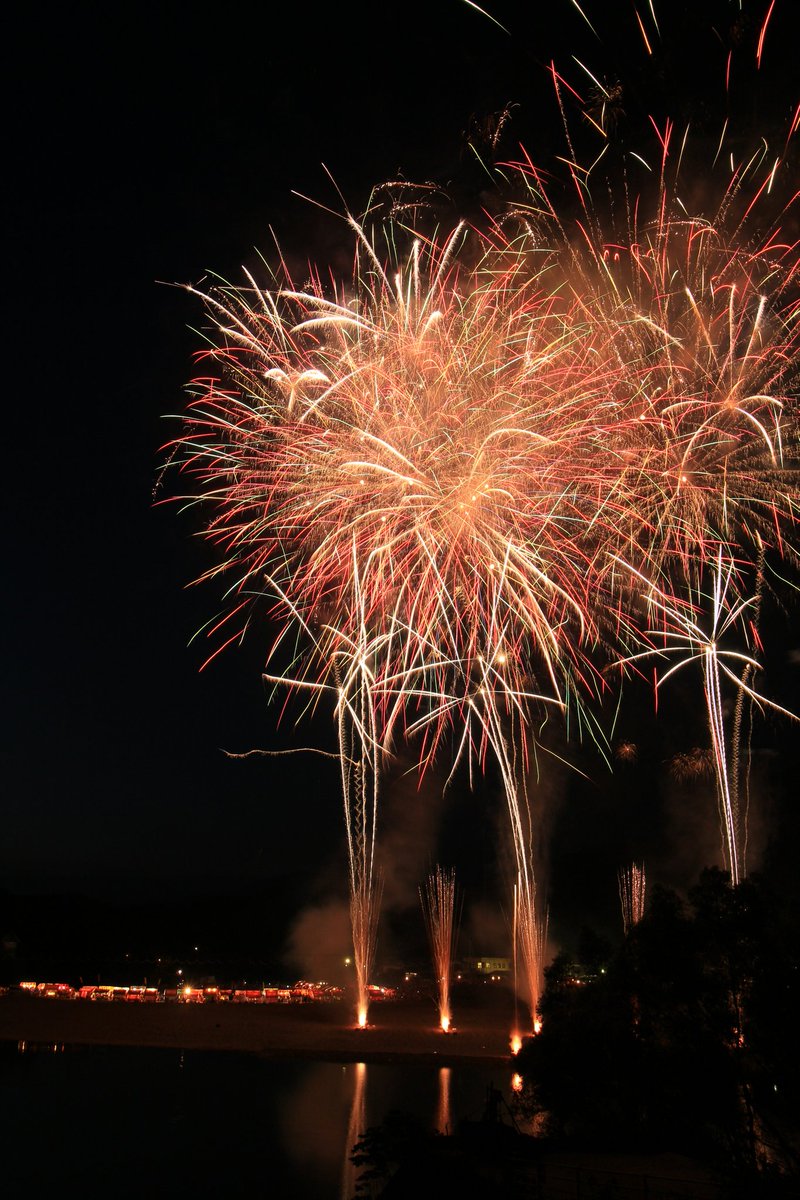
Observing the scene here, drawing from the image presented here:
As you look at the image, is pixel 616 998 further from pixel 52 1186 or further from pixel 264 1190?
pixel 52 1186

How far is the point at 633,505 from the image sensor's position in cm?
1345

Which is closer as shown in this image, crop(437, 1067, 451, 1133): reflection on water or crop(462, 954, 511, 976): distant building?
crop(437, 1067, 451, 1133): reflection on water

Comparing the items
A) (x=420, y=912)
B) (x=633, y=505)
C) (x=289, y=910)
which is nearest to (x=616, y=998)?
(x=633, y=505)

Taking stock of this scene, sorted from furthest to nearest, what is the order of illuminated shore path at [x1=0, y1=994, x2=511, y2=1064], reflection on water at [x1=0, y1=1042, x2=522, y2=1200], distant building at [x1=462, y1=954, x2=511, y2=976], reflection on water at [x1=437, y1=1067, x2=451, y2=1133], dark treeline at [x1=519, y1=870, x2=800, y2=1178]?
1. distant building at [x1=462, y1=954, x2=511, y2=976]
2. illuminated shore path at [x1=0, y1=994, x2=511, y2=1064]
3. reflection on water at [x1=437, y1=1067, x2=451, y2=1133]
4. reflection on water at [x1=0, y1=1042, x2=522, y2=1200]
5. dark treeline at [x1=519, y1=870, x2=800, y2=1178]

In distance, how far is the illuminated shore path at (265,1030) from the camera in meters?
27.7

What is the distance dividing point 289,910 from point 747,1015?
7275 cm

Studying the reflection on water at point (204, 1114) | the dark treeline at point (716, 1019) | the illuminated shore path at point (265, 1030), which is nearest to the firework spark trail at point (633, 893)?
the illuminated shore path at point (265, 1030)

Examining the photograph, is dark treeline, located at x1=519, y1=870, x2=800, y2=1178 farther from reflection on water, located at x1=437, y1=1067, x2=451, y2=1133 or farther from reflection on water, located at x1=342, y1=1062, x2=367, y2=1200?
reflection on water, located at x1=437, y1=1067, x2=451, y2=1133

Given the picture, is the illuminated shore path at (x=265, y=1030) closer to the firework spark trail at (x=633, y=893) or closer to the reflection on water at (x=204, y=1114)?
the reflection on water at (x=204, y=1114)

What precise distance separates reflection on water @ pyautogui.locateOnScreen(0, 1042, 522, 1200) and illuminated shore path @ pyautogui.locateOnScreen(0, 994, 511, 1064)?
1207mm

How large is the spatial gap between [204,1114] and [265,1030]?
12.4 m

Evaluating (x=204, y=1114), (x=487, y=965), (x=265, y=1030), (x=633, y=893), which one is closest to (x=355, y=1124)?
(x=204, y=1114)

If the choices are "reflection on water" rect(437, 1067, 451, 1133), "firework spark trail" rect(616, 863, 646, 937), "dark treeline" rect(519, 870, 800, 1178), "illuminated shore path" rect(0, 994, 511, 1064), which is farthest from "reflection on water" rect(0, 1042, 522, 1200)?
"firework spark trail" rect(616, 863, 646, 937)

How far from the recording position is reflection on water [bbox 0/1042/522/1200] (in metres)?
14.8
